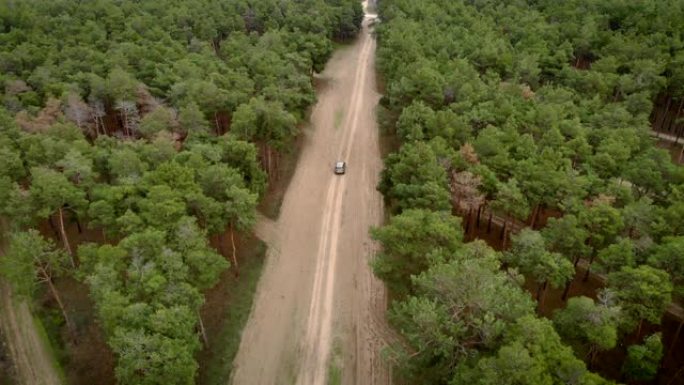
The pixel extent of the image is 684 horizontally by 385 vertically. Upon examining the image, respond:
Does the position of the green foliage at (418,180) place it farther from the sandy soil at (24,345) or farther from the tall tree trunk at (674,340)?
the sandy soil at (24,345)

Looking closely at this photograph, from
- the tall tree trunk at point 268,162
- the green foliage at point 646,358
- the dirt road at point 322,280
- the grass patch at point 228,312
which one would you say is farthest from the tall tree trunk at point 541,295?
the tall tree trunk at point 268,162

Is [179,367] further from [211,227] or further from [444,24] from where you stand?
[444,24]

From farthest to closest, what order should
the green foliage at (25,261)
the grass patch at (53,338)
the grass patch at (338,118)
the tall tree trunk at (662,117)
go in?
the grass patch at (338,118), the tall tree trunk at (662,117), the grass patch at (53,338), the green foliage at (25,261)

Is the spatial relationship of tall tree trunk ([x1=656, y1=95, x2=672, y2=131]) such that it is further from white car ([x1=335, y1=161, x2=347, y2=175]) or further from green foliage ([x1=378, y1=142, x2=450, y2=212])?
white car ([x1=335, y1=161, x2=347, y2=175])

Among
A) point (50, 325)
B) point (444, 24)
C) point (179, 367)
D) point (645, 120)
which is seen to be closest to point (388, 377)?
point (179, 367)

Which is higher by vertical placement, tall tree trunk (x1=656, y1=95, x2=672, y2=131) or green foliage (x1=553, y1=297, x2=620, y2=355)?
tall tree trunk (x1=656, y1=95, x2=672, y2=131)

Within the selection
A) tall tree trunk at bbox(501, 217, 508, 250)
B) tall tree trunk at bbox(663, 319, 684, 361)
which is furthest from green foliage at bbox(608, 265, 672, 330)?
tall tree trunk at bbox(501, 217, 508, 250)

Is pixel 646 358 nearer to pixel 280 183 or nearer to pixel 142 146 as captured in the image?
pixel 280 183
